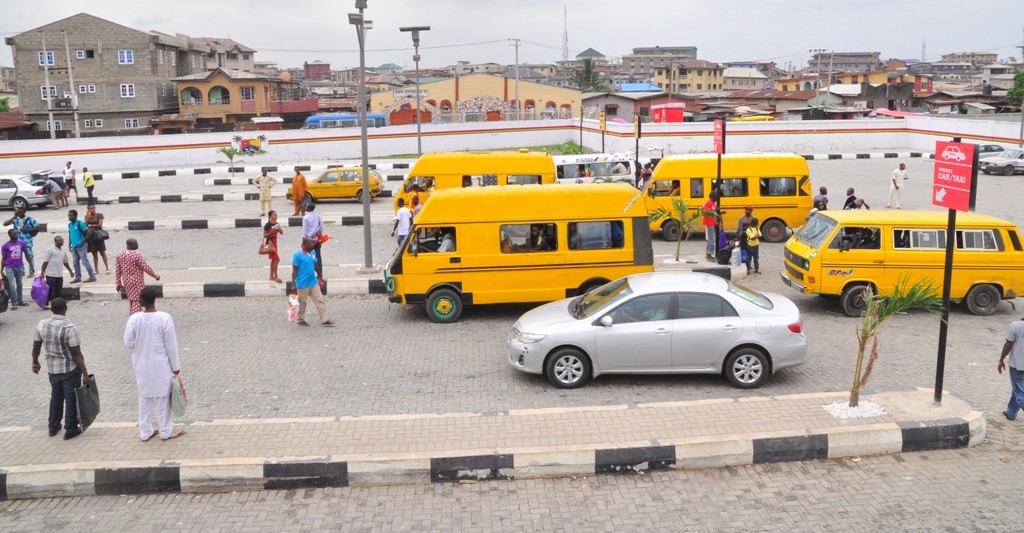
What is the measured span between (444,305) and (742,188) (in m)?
9.48

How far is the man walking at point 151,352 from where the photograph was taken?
25.7 feet

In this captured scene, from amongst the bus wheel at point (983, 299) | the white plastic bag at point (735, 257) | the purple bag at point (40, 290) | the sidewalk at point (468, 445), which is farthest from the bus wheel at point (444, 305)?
the bus wheel at point (983, 299)

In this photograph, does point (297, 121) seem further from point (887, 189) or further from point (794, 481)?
point (794, 481)

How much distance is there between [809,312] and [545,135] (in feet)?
114

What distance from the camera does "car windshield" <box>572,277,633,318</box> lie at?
10.0 metres

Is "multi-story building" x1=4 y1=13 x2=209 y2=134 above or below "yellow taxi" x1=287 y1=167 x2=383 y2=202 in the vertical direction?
above

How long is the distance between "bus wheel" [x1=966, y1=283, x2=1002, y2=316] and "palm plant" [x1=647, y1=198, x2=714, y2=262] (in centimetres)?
520

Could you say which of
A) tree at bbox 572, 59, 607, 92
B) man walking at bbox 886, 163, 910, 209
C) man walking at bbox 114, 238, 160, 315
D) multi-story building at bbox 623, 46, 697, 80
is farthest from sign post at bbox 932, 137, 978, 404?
multi-story building at bbox 623, 46, 697, 80

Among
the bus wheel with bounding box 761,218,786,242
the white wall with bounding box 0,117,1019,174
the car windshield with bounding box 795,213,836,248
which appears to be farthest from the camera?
the white wall with bounding box 0,117,1019,174

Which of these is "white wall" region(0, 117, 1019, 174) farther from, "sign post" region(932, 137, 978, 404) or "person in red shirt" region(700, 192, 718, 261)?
"sign post" region(932, 137, 978, 404)

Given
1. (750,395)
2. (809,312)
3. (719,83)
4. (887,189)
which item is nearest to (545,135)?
(887,189)

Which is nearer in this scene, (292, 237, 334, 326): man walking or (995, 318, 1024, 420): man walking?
(995, 318, 1024, 420): man walking

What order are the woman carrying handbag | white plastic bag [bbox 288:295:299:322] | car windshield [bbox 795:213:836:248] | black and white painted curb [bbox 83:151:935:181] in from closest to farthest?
white plastic bag [bbox 288:295:299:322] → car windshield [bbox 795:213:836:248] → the woman carrying handbag → black and white painted curb [bbox 83:151:935:181]

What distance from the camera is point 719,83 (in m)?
125
